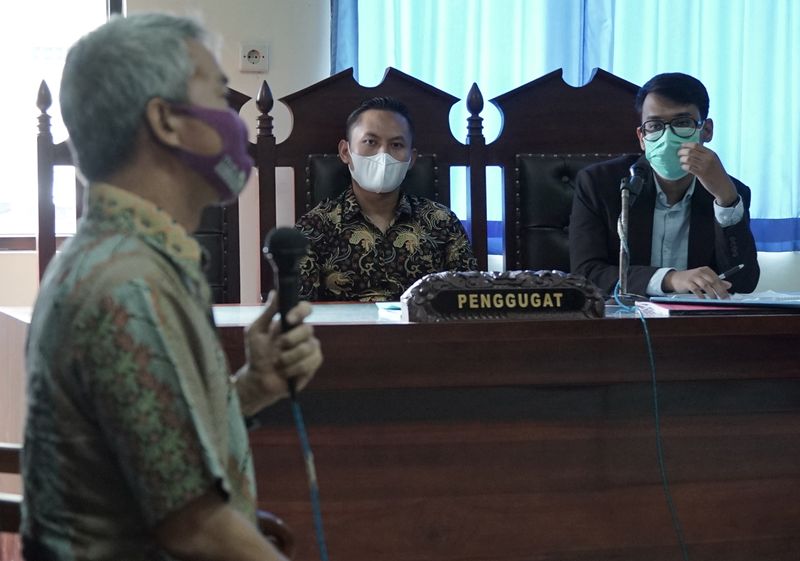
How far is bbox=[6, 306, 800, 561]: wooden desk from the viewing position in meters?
1.49

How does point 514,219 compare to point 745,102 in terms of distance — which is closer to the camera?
point 514,219

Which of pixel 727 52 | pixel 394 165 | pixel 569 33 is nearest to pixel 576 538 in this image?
pixel 394 165

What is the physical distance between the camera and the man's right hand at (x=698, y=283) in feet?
6.34

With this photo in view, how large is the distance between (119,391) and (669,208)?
2082 millimetres

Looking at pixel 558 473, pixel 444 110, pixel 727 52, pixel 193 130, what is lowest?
pixel 558 473

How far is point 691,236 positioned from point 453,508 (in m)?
1.29

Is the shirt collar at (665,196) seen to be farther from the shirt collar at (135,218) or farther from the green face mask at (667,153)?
the shirt collar at (135,218)

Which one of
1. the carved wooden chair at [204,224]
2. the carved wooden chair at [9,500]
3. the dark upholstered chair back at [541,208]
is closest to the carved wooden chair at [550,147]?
the dark upholstered chair back at [541,208]

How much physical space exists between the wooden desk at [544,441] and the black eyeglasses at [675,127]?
888 millimetres

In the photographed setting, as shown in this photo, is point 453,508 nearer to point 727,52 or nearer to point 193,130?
point 193,130

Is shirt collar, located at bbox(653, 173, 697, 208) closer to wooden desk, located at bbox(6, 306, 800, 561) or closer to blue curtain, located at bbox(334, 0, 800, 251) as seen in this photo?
blue curtain, located at bbox(334, 0, 800, 251)

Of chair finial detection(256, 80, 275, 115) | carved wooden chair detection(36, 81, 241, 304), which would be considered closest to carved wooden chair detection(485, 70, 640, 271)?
chair finial detection(256, 80, 275, 115)

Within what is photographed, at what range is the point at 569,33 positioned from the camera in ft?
10.7

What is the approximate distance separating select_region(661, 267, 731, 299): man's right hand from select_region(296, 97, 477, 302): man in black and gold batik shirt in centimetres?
67
